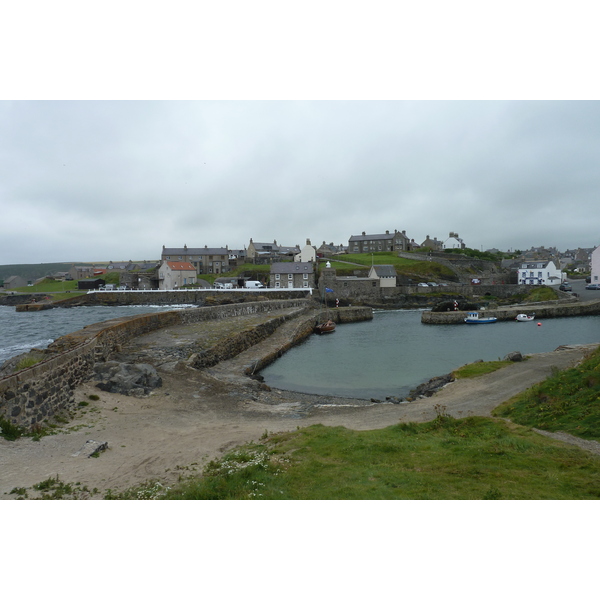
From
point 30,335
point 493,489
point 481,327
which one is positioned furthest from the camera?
point 481,327

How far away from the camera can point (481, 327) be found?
129 ft

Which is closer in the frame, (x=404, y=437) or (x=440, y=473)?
(x=440, y=473)

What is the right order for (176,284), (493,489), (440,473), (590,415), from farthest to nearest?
(176,284)
(590,415)
(440,473)
(493,489)

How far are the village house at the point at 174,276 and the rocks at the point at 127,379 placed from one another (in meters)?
55.3

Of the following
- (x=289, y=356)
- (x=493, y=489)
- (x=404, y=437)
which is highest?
(x=493, y=489)

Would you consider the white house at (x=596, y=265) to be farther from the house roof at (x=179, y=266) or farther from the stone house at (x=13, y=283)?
the stone house at (x=13, y=283)

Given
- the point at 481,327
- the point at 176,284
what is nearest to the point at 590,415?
the point at 481,327

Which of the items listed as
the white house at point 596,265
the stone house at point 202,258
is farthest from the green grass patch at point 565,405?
the stone house at point 202,258

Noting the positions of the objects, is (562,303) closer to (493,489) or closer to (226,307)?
(226,307)

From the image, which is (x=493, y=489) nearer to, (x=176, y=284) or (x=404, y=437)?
(x=404, y=437)

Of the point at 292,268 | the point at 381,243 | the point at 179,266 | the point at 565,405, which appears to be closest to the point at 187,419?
the point at 565,405

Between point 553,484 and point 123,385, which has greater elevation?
point 553,484

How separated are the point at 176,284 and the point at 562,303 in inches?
2366

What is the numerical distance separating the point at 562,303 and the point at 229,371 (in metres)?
45.9
